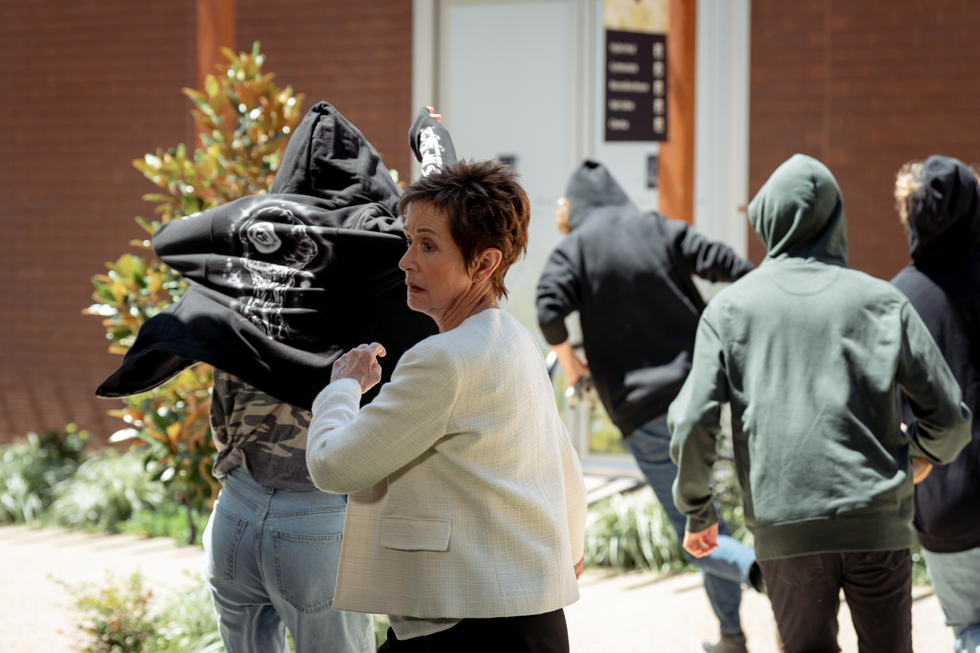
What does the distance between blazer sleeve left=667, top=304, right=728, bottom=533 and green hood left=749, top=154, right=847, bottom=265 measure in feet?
0.99

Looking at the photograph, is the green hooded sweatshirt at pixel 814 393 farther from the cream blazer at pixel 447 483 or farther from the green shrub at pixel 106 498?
the green shrub at pixel 106 498

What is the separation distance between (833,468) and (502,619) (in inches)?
44.9

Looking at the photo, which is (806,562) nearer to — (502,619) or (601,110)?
(502,619)

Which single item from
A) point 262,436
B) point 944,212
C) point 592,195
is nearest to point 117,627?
point 262,436

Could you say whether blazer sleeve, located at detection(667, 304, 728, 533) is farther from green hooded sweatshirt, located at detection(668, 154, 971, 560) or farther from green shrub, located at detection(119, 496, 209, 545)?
green shrub, located at detection(119, 496, 209, 545)

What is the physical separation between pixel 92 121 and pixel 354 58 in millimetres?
2248

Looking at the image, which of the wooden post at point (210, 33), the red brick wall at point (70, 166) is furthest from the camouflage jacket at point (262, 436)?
the red brick wall at point (70, 166)

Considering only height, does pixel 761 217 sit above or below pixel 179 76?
below

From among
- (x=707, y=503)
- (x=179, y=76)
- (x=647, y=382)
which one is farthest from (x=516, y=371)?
(x=179, y=76)

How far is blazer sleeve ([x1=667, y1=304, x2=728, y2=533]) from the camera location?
8.70 ft

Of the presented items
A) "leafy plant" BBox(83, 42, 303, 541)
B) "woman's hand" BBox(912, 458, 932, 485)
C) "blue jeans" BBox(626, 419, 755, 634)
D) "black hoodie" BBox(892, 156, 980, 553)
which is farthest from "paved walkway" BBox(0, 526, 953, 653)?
"woman's hand" BBox(912, 458, 932, 485)

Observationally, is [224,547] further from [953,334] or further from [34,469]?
[34,469]

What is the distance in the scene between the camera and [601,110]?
7309mm

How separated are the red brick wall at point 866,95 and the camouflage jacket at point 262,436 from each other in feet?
17.0
